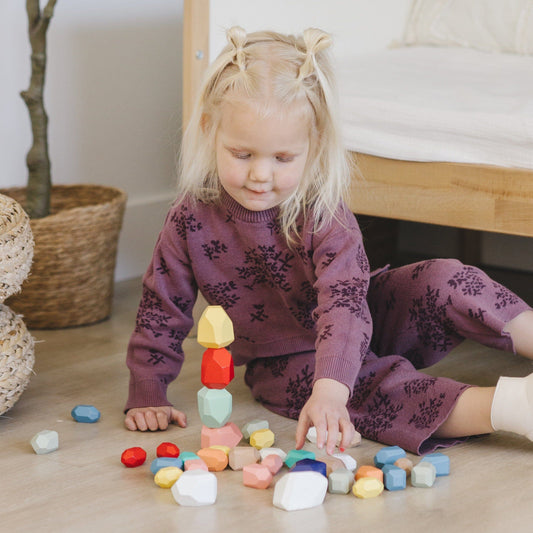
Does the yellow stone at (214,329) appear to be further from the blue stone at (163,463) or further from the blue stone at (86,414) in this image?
the blue stone at (86,414)

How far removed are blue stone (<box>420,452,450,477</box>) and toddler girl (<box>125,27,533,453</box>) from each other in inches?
2.5

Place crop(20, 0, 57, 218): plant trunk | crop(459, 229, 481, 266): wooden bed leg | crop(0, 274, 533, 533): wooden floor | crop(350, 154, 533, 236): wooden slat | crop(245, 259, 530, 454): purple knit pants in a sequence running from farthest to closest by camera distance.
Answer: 1. crop(459, 229, 481, 266): wooden bed leg
2. crop(20, 0, 57, 218): plant trunk
3. crop(350, 154, 533, 236): wooden slat
4. crop(245, 259, 530, 454): purple knit pants
5. crop(0, 274, 533, 533): wooden floor

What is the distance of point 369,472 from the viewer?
99 centimetres

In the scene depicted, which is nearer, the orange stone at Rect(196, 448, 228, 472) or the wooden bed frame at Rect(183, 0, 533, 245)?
the orange stone at Rect(196, 448, 228, 472)

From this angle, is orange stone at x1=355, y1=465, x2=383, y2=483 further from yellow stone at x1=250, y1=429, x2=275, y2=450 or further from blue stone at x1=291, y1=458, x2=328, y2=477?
yellow stone at x1=250, y1=429, x2=275, y2=450

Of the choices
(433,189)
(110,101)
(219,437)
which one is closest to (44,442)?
(219,437)

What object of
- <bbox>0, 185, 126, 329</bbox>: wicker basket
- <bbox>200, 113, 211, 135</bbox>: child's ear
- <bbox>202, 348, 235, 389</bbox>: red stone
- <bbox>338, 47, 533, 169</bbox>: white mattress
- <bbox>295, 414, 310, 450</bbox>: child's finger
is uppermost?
<bbox>200, 113, 211, 135</bbox>: child's ear

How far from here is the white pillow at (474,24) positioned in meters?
1.86

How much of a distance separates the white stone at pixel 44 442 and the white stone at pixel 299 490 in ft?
1.01

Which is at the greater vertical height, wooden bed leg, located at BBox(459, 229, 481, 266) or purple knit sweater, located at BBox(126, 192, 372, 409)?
purple knit sweater, located at BBox(126, 192, 372, 409)

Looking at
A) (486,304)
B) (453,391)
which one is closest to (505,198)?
(486,304)

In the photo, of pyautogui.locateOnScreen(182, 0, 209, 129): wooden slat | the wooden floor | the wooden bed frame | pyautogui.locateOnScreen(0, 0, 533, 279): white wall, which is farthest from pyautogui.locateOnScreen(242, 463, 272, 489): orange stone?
pyautogui.locateOnScreen(0, 0, 533, 279): white wall

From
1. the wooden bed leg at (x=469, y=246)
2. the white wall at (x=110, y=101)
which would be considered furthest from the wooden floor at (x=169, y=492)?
the wooden bed leg at (x=469, y=246)

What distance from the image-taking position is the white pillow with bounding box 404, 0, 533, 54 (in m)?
1.86
